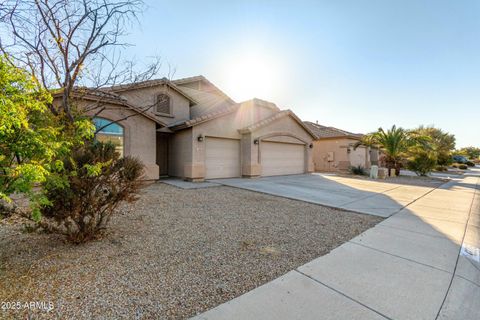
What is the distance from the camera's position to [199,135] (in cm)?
1195

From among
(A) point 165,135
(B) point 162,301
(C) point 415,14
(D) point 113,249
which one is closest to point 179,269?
(B) point 162,301

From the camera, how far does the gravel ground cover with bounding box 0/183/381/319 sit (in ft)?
7.73

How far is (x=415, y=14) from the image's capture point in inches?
373

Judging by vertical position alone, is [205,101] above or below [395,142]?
above

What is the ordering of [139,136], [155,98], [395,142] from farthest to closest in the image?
[395,142]
[155,98]
[139,136]

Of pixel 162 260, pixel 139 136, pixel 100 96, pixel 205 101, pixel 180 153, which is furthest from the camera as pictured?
pixel 205 101

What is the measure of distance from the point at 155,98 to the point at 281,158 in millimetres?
9642

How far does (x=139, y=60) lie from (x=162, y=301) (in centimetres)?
704

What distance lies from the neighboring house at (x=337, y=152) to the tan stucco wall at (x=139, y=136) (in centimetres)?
1462

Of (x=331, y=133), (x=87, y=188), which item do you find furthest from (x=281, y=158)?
(x=87, y=188)

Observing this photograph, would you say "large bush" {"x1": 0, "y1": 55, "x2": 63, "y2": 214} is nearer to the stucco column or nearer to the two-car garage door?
the two-car garage door

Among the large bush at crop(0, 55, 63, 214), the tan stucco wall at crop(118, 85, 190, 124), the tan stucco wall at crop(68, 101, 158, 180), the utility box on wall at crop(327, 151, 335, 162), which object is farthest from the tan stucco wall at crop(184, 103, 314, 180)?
the large bush at crop(0, 55, 63, 214)

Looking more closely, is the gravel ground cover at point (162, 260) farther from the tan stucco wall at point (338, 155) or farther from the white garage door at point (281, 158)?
the tan stucco wall at point (338, 155)

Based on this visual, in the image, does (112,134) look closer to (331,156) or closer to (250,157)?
(250,157)
